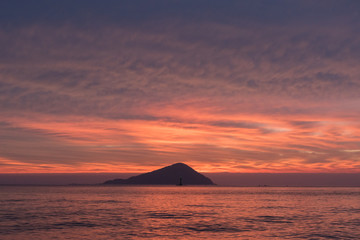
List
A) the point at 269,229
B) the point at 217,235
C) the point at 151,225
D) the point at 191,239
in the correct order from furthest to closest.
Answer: the point at 151,225, the point at 269,229, the point at 217,235, the point at 191,239

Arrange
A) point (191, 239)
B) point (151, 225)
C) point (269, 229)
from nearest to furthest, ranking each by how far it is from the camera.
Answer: point (191, 239) → point (269, 229) → point (151, 225)

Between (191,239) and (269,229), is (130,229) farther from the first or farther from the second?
(269,229)

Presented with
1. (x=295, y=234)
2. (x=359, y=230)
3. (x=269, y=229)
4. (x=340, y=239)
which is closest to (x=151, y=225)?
(x=269, y=229)

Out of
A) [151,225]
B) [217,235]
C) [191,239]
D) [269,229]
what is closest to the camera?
[191,239]

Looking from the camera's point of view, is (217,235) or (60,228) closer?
(217,235)

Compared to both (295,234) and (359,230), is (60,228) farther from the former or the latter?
(359,230)

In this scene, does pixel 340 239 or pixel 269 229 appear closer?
pixel 340 239

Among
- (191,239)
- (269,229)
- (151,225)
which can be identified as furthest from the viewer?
(151,225)

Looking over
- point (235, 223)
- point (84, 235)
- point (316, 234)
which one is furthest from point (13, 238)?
point (316, 234)

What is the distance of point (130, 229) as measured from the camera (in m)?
51.9

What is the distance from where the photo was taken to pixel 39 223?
58.4 metres

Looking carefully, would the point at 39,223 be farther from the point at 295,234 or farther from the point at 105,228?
the point at 295,234

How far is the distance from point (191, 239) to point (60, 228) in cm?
2139

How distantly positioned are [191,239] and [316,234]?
58.6ft
